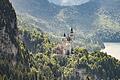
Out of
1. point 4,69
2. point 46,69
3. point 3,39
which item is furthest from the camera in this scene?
point 46,69

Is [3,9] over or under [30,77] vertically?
over

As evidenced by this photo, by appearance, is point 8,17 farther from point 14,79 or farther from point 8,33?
point 14,79

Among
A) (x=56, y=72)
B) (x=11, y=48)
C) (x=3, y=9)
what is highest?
(x=3, y=9)

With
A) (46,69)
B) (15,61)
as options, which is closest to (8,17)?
(15,61)

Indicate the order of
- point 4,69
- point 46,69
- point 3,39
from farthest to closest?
1. point 46,69
2. point 3,39
3. point 4,69

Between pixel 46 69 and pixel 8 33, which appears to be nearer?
pixel 8 33

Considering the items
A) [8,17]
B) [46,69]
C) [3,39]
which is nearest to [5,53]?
[3,39]

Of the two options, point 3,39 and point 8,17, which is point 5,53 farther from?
point 8,17
